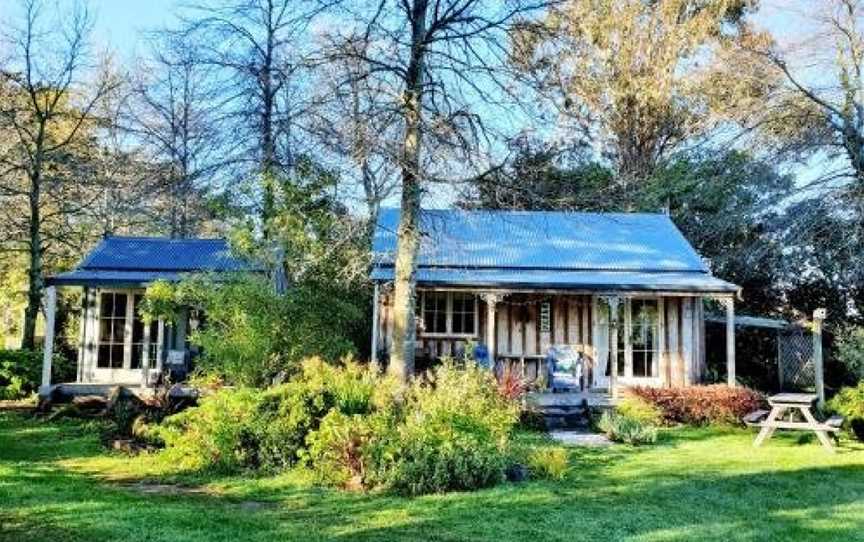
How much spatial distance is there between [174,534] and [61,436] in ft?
21.9

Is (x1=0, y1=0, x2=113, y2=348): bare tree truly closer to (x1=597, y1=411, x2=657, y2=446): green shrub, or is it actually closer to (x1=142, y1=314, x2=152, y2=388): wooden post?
(x1=142, y1=314, x2=152, y2=388): wooden post

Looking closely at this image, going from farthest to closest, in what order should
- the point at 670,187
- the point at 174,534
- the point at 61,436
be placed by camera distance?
the point at 670,187
the point at 61,436
the point at 174,534

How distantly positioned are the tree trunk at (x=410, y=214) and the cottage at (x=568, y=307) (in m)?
5.01

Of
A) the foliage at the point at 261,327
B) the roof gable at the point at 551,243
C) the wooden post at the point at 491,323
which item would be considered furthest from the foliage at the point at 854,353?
the foliage at the point at 261,327

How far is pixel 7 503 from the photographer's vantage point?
6.64 meters

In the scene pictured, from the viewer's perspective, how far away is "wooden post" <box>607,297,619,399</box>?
567 inches

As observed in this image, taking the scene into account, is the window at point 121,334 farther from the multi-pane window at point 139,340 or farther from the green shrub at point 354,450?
the green shrub at point 354,450

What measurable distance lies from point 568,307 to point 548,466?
831 cm

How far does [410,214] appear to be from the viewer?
10.1 m

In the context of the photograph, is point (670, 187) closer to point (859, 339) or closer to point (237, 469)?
point (859, 339)

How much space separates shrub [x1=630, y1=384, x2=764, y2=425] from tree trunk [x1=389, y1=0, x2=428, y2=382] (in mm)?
5512

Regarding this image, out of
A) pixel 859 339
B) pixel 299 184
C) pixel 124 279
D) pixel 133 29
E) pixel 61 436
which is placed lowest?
pixel 61 436

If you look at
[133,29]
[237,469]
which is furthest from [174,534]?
[133,29]

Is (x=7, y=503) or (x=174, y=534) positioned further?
(x=7, y=503)
